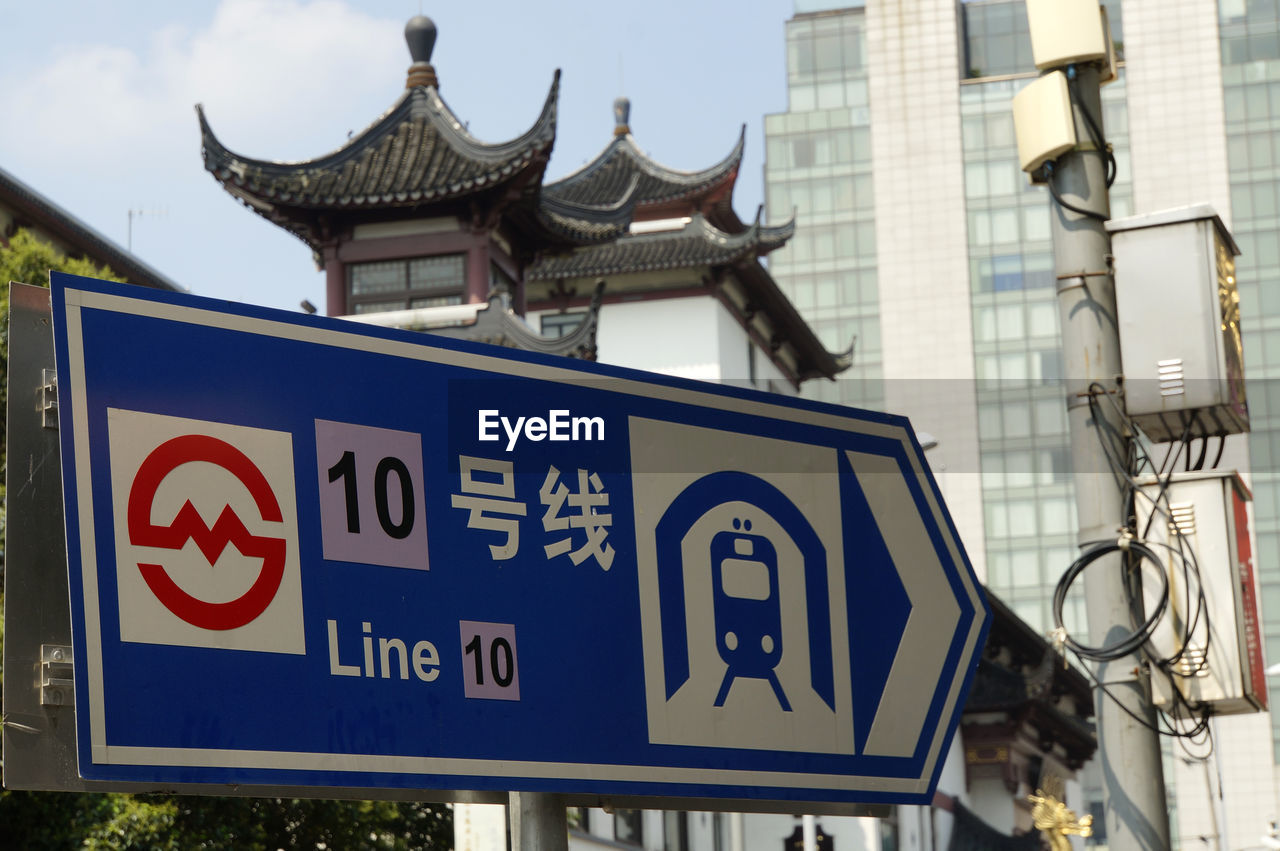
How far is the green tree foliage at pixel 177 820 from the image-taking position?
13148 mm

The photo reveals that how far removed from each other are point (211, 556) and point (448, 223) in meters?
26.1

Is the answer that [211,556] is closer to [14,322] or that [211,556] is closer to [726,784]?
[14,322]

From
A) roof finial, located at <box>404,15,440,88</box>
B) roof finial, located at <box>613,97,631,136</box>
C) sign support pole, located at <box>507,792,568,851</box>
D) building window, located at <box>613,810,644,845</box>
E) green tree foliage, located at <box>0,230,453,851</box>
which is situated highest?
roof finial, located at <box>613,97,631,136</box>

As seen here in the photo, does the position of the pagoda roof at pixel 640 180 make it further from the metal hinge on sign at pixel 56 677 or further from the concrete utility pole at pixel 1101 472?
the metal hinge on sign at pixel 56 677

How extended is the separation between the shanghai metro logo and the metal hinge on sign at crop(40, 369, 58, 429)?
0.07 m

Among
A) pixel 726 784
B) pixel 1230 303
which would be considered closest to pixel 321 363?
pixel 726 784

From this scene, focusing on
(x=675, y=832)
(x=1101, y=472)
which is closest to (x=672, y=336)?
(x=675, y=832)

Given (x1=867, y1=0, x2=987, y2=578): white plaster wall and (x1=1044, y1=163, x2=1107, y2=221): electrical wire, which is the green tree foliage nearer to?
(x1=1044, y1=163, x2=1107, y2=221): electrical wire

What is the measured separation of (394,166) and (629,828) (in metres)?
11.3

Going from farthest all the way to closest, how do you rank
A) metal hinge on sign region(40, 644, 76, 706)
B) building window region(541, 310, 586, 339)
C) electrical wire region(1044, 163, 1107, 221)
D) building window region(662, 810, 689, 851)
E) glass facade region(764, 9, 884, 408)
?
glass facade region(764, 9, 884, 408) → building window region(541, 310, 586, 339) → building window region(662, 810, 689, 851) → electrical wire region(1044, 163, 1107, 221) → metal hinge on sign region(40, 644, 76, 706)

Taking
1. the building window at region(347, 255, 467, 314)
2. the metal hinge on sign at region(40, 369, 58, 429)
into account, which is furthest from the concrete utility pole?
the building window at region(347, 255, 467, 314)

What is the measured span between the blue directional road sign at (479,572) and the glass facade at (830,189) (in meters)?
79.3

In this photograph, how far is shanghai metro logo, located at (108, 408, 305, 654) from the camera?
1807 mm

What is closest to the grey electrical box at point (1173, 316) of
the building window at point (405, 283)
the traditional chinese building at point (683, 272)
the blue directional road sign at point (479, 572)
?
the blue directional road sign at point (479, 572)
